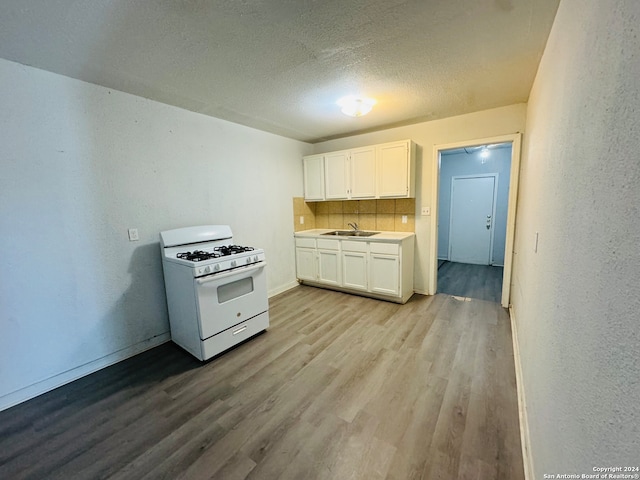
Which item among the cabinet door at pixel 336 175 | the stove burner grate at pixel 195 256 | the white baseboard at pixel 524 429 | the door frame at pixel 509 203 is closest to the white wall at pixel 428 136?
the door frame at pixel 509 203

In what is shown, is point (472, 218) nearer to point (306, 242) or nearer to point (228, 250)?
point (306, 242)

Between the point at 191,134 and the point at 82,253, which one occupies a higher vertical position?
the point at 191,134

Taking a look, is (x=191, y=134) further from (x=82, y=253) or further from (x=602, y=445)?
(x=602, y=445)

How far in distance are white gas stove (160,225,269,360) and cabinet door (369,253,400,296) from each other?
5.01 feet

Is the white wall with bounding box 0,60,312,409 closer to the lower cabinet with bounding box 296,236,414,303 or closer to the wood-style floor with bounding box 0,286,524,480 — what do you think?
the wood-style floor with bounding box 0,286,524,480

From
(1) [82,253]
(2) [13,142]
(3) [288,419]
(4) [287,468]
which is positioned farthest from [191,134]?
(4) [287,468]

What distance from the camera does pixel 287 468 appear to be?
1413mm

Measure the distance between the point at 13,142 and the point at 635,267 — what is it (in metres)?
3.22

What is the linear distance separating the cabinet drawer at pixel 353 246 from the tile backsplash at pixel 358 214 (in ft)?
2.00

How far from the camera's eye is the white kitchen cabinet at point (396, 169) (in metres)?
3.43

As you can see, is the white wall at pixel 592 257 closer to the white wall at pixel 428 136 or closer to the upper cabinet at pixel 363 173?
the white wall at pixel 428 136

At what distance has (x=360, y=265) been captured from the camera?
12.2 ft

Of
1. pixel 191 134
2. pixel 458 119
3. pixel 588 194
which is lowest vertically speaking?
pixel 588 194

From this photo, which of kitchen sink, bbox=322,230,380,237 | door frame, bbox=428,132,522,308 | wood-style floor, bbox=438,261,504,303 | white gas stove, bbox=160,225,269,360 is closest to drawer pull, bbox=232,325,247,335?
white gas stove, bbox=160,225,269,360
